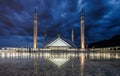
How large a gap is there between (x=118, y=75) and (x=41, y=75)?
2572mm

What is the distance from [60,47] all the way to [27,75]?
55.9 meters

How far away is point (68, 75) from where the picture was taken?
702 centimetres

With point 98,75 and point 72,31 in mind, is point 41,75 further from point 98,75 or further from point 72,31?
point 72,31

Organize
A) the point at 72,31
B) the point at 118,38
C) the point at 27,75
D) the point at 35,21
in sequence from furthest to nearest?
the point at 72,31 → the point at 118,38 → the point at 35,21 → the point at 27,75

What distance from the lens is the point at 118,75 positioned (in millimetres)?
6980

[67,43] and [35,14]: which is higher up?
[35,14]

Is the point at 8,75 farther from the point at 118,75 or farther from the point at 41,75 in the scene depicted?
the point at 118,75

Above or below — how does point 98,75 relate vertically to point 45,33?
below

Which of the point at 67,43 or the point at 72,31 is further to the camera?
the point at 72,31

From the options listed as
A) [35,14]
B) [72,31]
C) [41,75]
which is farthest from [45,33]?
[41,75]

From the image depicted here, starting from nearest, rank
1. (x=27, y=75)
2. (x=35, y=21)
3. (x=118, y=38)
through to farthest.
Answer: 1. (x=27, y=75)
2. (x=35, y=21)
3. (x=118, y=38)

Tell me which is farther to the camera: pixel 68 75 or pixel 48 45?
pixel 48 45

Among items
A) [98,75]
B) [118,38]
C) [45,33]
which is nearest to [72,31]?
[45,33]

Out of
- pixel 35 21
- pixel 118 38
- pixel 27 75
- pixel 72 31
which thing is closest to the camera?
pixel 27 75
